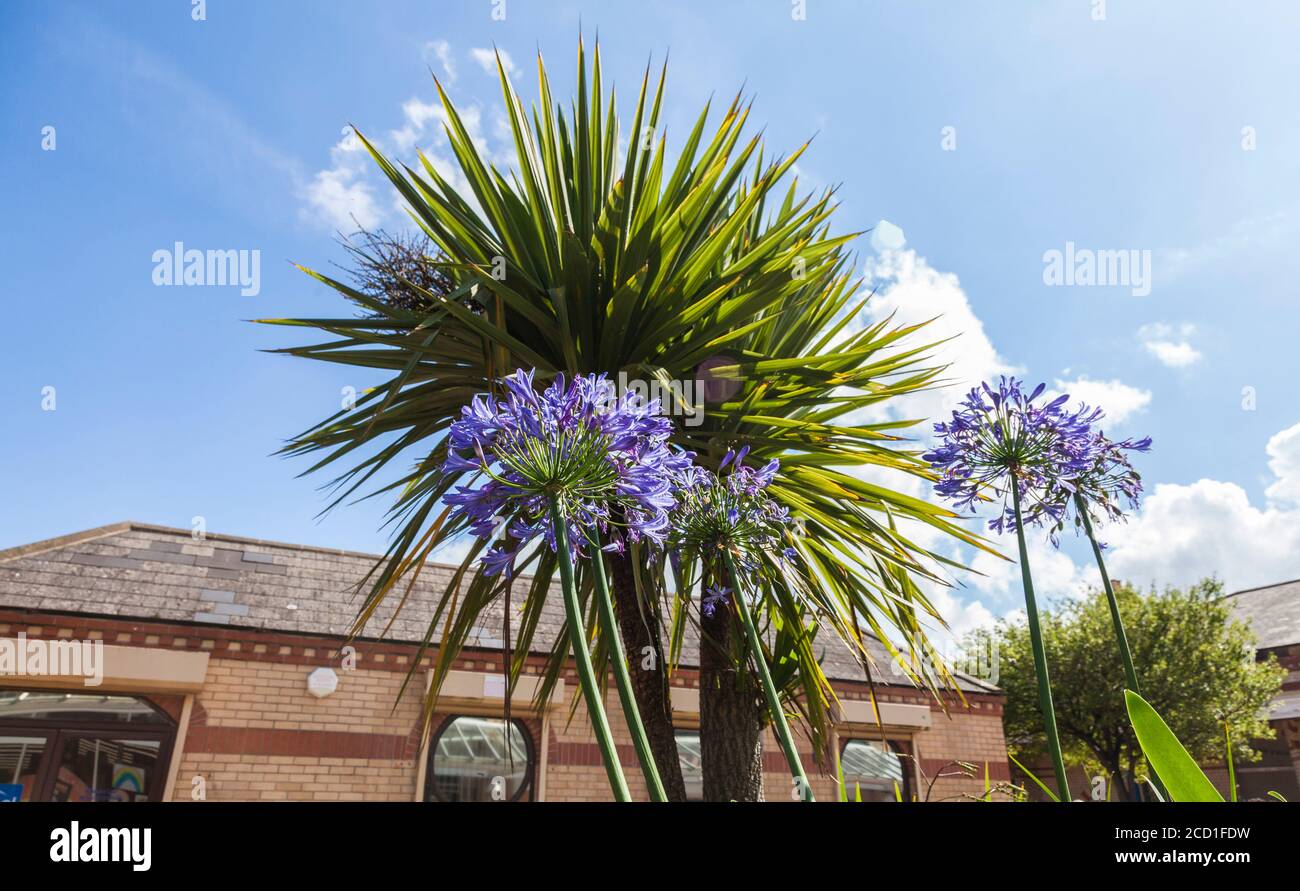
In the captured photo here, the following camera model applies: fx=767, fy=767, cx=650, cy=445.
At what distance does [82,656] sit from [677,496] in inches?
285

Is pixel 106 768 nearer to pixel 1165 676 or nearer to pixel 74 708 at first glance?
pixel 74 708

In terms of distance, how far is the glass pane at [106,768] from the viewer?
6625 mm

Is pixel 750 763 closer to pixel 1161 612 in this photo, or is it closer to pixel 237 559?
pixel 237 559

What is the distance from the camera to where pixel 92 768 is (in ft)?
22.0

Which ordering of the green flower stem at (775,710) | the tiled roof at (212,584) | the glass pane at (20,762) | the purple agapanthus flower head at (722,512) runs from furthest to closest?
the tiled roof at (212,584) < the glass pane at (20,762) < the purple agapanthus flower head at (722,512) < the green flower stem at (775,710)

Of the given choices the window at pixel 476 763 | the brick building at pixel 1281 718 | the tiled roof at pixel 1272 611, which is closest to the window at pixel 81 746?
the window at pixel 476 763

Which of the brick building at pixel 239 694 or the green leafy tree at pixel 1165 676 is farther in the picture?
the green leafy tree at pixel 1165 676

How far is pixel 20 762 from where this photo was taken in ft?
21.4

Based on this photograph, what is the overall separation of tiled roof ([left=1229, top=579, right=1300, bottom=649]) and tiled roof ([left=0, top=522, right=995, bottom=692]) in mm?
12643

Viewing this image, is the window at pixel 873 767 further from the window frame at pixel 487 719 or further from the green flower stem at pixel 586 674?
the green flower stem at pixel 586 674

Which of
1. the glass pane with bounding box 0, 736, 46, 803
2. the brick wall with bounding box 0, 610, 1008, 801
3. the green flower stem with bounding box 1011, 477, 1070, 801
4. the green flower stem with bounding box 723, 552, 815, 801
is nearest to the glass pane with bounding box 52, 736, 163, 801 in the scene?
the glass pane with bounding box 0, 736, 46, 803

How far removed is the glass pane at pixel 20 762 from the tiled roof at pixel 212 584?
1117 millimetres

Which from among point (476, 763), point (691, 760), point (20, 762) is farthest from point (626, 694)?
point (691, 760)
